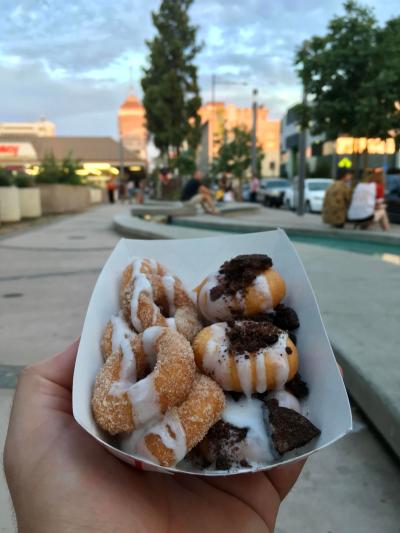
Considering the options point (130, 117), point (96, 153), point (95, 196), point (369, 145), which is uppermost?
point (130, 117)

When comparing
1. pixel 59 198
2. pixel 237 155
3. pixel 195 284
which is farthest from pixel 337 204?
pixel 237 155

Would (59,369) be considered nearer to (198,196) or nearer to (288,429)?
(288,429)

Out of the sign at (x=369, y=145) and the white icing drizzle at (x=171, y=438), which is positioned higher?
the sign at (x=369, y=145)

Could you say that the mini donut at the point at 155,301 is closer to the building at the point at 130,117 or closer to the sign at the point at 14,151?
the sign at the point at 14,151

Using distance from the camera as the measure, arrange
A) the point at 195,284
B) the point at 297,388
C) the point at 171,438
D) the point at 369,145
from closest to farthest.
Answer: the point at 171,438
the point at 297,388
the point at 195,284
the point at 369,145

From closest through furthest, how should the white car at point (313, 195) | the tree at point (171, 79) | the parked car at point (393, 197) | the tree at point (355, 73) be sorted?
1. the tree at point (355, 73)
2. the parked car at point (393, 197)
3. the white car at point (313, 195)
4. the tree at point (171, 79)

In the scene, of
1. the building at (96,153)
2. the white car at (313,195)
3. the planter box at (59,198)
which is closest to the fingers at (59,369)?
the white car at (313,195)

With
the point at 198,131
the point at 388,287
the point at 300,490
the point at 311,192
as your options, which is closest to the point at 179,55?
the point at 198,131
